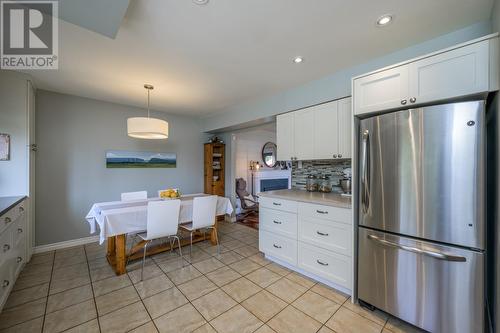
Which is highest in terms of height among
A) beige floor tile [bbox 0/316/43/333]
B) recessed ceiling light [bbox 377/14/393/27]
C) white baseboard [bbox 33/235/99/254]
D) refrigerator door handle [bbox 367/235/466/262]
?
recessed ceiling light [bbox 377/14/393/27]

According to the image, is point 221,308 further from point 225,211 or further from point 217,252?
point 225,211

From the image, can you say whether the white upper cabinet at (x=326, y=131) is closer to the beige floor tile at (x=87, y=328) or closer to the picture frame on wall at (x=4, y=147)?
the beige floor tile at (x=87, y=328)

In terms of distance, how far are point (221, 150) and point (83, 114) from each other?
2669mm

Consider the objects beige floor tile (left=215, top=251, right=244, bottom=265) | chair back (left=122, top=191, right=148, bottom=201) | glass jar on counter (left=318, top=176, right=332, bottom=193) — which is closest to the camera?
beige floor tile (left=215, top=251, right=244, bottom=265)

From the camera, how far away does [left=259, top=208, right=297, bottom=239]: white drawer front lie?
2.48 metres

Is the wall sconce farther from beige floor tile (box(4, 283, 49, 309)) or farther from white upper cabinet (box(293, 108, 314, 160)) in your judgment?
beige floor tile (box(4, 283, 49, 309))

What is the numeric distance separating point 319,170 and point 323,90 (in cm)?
115

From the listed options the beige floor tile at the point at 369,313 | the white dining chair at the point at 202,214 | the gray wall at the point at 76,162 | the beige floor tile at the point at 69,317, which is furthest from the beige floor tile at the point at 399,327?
the gray wall at the point at 76,162

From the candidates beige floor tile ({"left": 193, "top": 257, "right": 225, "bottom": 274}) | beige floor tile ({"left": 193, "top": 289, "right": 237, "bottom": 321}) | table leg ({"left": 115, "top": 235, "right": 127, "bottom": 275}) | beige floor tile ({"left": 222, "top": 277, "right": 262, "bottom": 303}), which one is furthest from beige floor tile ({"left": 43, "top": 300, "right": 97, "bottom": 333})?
beige floor tile ({"left": 222, "top": 277, "right": 262, "bottom": 303})

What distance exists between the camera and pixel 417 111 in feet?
5.04

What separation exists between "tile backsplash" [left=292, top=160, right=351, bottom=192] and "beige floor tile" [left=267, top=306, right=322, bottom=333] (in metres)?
1.66

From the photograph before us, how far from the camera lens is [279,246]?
264 centimetres

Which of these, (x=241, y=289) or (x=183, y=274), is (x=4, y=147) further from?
(x=241, y=289)

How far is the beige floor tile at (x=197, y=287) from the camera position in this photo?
2037mm
